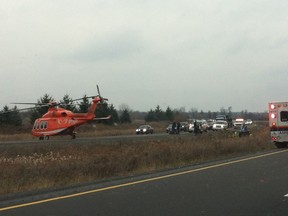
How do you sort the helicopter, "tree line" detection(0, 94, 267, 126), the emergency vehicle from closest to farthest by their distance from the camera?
1. the emergency vehicle
2. the helicopter
3. "tree line" detection(0, 94, 267, 126)

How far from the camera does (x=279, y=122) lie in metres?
29.0

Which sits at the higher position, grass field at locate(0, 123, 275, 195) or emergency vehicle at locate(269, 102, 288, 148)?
emergency vehicle at locate(269, 102, 288, 148)

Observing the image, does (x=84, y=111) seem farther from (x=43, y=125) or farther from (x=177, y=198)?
(x=177, y=198)

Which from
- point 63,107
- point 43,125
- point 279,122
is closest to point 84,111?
point 63,107

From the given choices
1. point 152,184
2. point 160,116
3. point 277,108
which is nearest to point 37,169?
point 152,184

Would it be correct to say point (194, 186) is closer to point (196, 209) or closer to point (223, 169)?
point (196, 209)

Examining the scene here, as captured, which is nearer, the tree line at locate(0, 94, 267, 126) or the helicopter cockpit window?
the helicopter cockpit window

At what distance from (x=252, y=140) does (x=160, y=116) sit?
110 meters

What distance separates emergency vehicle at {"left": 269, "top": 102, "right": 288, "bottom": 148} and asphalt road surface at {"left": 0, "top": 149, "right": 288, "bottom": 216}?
48.5 feet

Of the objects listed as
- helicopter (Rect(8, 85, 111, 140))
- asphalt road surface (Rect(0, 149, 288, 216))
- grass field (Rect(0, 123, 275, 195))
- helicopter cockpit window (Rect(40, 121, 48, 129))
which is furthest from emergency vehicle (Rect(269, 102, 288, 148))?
helicopter cockpit window (Rect(40, 121, 48, 129))

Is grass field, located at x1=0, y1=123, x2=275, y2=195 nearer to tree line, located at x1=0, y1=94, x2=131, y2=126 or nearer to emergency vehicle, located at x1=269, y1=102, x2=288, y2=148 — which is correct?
emergency vehicle, located at x1=269, y1=102, x2=288, y2=148

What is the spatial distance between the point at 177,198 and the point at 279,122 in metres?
20.5

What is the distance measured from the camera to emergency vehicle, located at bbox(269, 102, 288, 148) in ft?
94.5

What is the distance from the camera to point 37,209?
9.01 m
